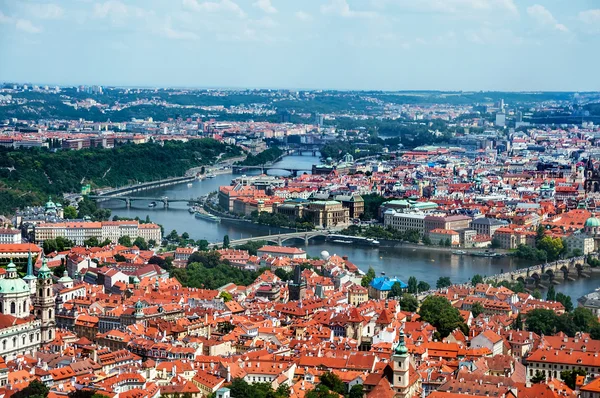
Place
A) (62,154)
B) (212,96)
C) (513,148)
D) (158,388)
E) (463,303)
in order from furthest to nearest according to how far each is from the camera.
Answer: (212,96)
(513,148)
(62,154)
(463,303)
(158,388)

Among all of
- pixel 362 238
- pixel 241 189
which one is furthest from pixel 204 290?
pixel 241 189

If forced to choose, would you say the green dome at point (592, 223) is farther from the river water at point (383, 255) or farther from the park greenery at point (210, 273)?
the park greenery at point (210, 273)

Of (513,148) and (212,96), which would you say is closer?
(513,148)

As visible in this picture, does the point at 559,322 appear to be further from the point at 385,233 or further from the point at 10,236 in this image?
the point at 385,233

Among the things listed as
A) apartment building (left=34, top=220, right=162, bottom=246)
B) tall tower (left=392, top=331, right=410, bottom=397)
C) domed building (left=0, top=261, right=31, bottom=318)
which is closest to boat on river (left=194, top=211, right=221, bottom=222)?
apartment building (left=34, top=220, right=162, bottom=246)

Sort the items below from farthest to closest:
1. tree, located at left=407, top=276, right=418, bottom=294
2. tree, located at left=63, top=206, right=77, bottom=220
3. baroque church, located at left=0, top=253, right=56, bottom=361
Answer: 1. tree, located at left=63, top=206, right=77, bottom=220
2. tree, located at left=407, top=276, right=418, bottom=294
3. baroque church, located at left=0, top=253, right=56, bottom=361

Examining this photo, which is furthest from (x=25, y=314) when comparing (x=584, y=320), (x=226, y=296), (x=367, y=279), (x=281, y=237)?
(x=281, y=237)

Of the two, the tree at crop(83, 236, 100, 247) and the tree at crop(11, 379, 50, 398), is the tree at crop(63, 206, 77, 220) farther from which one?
the tree at crop(11, 379, 50, 398)

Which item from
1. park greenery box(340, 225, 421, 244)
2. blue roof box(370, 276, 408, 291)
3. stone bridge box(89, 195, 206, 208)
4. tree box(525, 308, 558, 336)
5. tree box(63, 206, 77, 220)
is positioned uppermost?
tree box(525, 308, 558, 336)

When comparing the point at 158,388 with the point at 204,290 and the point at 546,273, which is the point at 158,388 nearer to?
the point at 204,290
